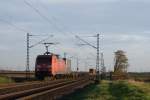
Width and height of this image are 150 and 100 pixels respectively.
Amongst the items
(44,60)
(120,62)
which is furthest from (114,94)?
(120,62)

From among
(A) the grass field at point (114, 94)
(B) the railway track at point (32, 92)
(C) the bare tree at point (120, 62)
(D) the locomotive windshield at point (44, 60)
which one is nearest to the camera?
(A) the grass field at point (114, 94)

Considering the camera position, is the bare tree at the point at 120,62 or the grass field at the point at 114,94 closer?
the grass field at the point at 114,94

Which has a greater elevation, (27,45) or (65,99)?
(27,45)

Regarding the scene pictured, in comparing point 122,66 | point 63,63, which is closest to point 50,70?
point 63,63

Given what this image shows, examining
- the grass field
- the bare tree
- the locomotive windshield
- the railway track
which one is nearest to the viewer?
the grass field

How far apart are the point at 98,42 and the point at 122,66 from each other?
246 ft

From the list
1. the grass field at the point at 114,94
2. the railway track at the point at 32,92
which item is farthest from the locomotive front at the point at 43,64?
the grass field at the point at 114,94

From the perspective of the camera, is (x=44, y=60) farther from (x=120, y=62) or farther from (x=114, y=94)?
(x=120, y=62)

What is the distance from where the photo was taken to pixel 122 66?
145m

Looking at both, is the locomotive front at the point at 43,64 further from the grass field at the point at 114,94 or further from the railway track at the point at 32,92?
the grass field at the point at 114,94

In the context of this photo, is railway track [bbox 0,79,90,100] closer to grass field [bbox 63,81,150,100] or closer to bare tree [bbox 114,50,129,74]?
grass field [bbox 63,81,150,100]

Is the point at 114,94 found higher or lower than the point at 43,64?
lower

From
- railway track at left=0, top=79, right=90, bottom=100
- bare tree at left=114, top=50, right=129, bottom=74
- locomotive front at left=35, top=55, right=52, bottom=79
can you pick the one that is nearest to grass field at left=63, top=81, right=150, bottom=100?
railway track at left=0, top=79, right=90, bottom=100

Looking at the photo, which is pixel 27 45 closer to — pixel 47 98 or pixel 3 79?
pixel 3 79
